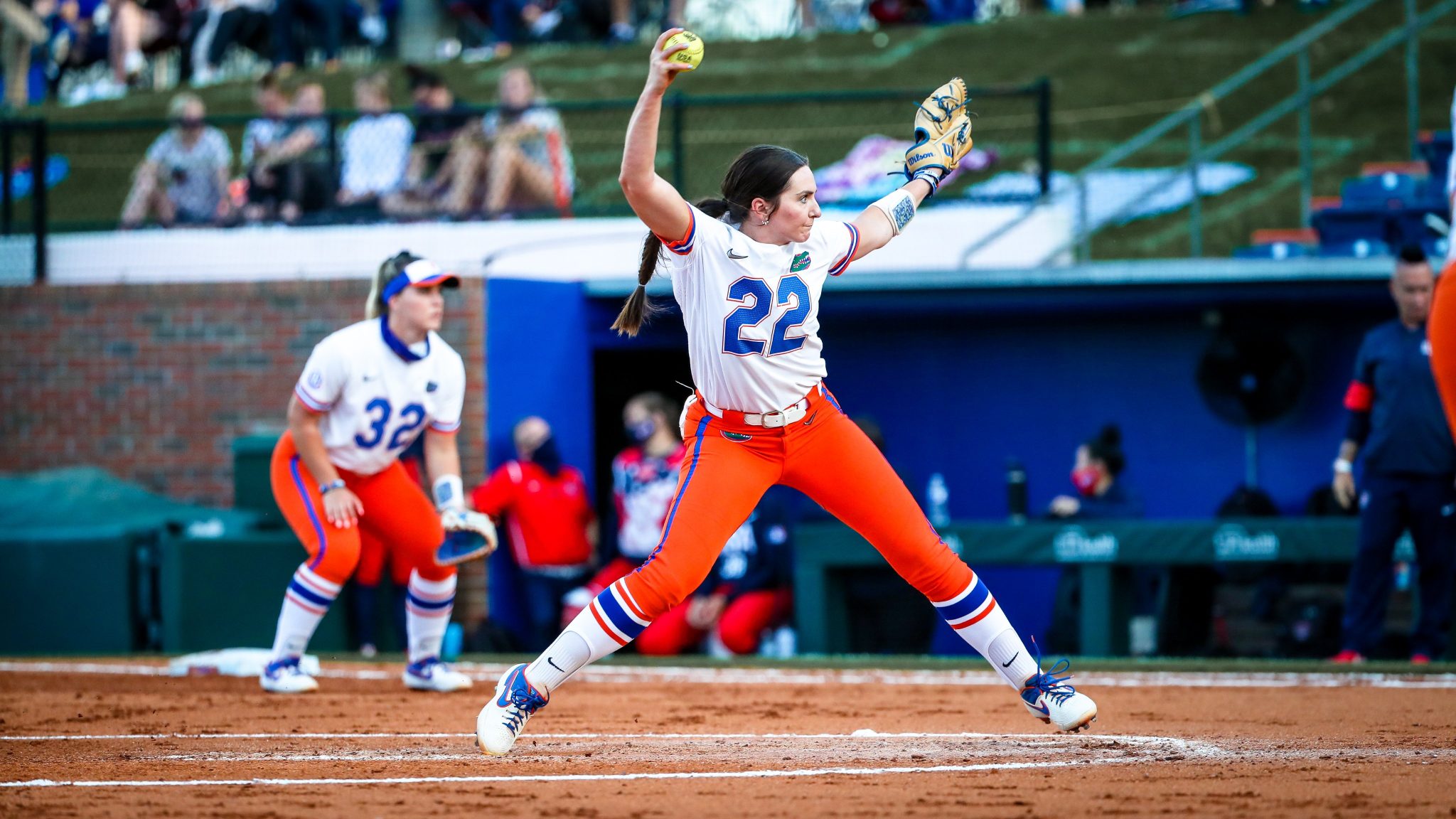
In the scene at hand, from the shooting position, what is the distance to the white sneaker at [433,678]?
807cm

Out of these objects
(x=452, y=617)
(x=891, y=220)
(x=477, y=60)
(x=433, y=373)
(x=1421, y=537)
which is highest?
(x=477, y=60)

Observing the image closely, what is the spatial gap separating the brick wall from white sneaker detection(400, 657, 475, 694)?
14.1 ft

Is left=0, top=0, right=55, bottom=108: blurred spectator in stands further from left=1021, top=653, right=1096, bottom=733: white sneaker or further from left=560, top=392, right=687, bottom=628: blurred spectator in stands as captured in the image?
left=1021, top=653, right=1096, bottom=733: white sneaker

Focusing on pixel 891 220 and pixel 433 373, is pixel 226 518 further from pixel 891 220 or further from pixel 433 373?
pixel 891 220

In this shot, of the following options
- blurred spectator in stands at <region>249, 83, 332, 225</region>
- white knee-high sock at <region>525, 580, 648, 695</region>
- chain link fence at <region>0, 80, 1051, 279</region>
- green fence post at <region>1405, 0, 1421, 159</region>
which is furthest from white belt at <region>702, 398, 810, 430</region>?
green fence post at <region>1405, 0, 1421, 159</region>

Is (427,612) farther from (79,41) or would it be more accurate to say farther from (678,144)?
(79,41)

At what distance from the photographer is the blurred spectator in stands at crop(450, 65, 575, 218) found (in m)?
12.9

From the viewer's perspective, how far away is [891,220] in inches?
236

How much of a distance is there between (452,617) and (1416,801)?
787 centimetres

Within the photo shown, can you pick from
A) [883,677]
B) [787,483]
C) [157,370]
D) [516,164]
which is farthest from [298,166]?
[787,483]

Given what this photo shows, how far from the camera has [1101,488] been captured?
35.9 ft

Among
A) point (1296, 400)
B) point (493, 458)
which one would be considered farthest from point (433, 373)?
point (1296, 400)

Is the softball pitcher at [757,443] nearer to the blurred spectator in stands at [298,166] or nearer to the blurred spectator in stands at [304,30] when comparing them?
the blurred spectator in stands at [298,166]

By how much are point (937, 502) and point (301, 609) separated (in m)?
4.82
